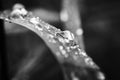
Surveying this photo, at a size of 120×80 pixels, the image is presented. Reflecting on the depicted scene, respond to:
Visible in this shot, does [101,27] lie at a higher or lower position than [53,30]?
higher

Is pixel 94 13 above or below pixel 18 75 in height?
above

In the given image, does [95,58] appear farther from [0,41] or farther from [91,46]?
[0,41]

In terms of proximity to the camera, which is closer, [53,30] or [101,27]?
[53,30]

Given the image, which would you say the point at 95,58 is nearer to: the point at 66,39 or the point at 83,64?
the point at 83,64

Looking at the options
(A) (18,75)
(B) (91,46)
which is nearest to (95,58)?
(B) (91,46)

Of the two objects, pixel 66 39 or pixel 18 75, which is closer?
pixel 66 39
